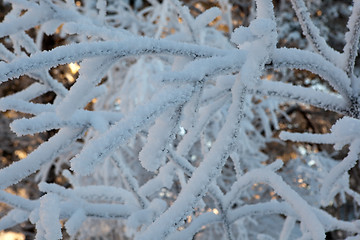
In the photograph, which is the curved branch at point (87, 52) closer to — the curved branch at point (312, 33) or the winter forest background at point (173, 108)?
the winter forest background at point (173, 108)

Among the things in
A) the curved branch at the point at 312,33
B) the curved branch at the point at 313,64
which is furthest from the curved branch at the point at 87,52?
the curved branch at the point at 312,33

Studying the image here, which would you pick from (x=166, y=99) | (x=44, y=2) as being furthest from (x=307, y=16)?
(x=44, y=2)

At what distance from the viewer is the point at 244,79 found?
2.23ft

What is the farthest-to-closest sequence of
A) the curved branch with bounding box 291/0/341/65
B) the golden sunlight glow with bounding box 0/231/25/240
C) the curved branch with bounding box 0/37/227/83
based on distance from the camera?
the golden sunlight glow with bounding box 0/231/25/240, the curved branch with bounding box 291/0/341/65, the curved branch with bounding box 0/37/227/83

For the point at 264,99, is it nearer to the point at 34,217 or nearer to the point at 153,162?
the point at 34,217

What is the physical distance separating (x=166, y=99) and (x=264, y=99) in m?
3.84

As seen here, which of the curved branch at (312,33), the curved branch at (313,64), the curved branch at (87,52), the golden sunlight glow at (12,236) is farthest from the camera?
the golden sunlight glow at (12,236)

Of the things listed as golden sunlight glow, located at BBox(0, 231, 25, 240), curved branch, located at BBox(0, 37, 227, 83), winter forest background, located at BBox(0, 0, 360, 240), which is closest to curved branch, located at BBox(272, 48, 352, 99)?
winter forest background, located at BBox(0, 0, 360, 240)

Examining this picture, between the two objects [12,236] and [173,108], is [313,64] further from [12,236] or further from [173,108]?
[12,236]

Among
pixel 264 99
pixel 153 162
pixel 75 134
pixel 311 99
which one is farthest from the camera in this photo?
pixel 264 99

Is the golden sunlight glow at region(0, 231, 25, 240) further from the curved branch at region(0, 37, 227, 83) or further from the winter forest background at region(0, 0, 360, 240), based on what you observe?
the curved branch at region(0, 37, 227, 83)

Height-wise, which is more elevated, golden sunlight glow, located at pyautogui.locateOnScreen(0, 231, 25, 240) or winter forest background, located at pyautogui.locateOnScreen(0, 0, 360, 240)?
winter forest background, located at pyautogui.locateOnScreen(0, 0, 360, 240)

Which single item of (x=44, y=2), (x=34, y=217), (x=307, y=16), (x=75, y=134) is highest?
(x=44, y=2)

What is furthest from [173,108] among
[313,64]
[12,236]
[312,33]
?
[12,236]
